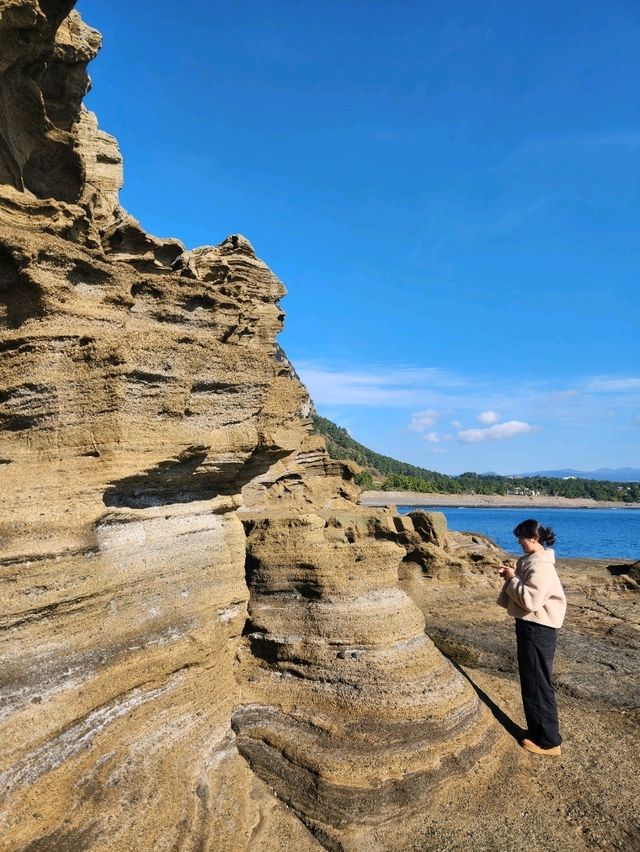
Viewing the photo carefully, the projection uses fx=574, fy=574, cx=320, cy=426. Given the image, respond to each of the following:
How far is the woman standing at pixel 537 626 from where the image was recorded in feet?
24.6

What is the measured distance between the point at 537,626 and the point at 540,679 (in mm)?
716

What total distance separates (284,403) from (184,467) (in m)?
2.44

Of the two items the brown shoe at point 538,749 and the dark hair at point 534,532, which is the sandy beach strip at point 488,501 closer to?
the brown shoe at point 538,749

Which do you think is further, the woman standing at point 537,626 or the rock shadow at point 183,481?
the woman standing at point 537,626

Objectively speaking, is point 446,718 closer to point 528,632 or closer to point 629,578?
point 528,632

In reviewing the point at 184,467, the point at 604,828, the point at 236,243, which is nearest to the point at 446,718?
the point at 604,828

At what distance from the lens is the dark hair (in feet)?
25.6

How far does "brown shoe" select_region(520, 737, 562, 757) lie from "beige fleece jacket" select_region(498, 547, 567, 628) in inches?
66.5

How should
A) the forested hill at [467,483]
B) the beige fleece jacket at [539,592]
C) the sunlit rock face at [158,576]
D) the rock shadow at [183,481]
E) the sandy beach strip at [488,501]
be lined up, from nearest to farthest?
the sunlit rock face at [158,576]
the rock shadow at [183,481]
the beige fleece jacket at [539,592]
the sandy beach strip at [488,501]
the forested hill at [467,483]

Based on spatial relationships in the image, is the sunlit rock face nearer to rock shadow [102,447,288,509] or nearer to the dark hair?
rock shadow [102,447,288,509]

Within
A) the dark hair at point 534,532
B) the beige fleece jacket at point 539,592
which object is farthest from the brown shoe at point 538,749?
the dark hair at point 534,532

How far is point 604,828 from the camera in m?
6.28

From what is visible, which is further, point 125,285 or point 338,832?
point 125,285

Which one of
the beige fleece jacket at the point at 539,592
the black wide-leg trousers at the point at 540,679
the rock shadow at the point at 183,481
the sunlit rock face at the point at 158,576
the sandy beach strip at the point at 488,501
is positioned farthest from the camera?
the sandy beach strip at the point at 488,501
